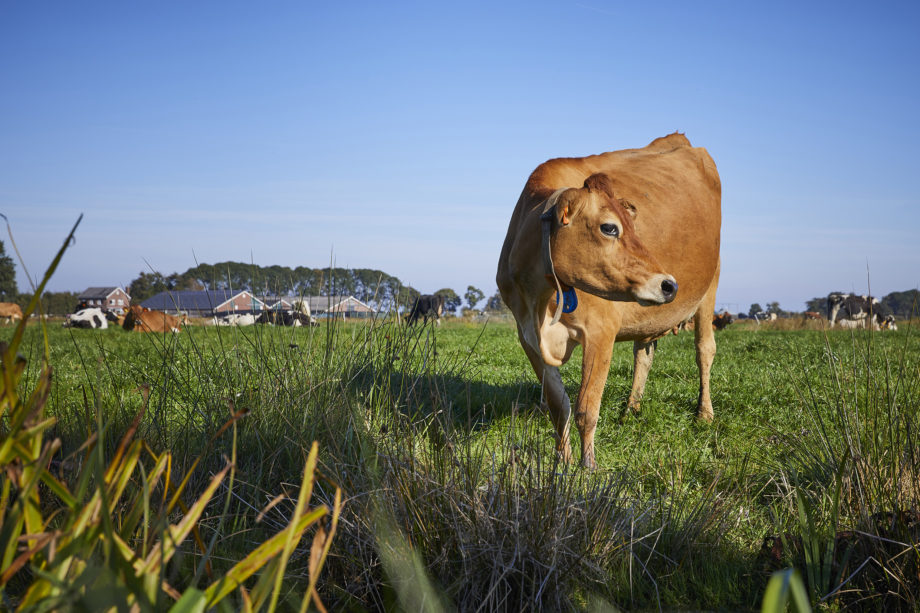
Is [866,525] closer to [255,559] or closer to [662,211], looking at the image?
[255,559]

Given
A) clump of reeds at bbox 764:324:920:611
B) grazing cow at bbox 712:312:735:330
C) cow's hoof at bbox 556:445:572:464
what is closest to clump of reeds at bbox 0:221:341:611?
cow's hoof at bbox 556:445:572:464

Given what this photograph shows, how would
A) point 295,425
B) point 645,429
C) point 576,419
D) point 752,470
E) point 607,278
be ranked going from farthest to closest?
point 645,429, point 576,419, point 607,278, point 752,470, point 295,425

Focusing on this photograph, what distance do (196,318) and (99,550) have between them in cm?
308

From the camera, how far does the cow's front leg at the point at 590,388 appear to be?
4.48 m

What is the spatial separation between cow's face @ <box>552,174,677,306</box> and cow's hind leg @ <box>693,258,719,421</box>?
222 centimetres

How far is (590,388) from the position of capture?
14.9 feet

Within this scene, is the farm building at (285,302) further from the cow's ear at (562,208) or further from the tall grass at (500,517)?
the cow's ear at (562,208)

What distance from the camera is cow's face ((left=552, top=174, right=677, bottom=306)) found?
407cm

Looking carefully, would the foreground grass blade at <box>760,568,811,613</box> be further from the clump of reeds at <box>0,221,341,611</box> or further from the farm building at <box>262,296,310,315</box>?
the farm building at <box>262,296,310,315</box>

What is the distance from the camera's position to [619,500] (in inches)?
109

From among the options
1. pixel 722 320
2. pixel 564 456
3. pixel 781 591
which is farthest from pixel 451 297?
pixel 722 320

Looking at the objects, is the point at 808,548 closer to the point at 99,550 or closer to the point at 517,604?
the point at 517,604

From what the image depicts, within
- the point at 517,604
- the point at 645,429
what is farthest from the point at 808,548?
the point at 645,429

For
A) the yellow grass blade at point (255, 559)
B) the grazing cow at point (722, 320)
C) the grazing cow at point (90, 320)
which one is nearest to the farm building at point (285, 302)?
the yellow grass blade at point (255, 559)
